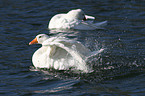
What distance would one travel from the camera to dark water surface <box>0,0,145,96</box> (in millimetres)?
7070

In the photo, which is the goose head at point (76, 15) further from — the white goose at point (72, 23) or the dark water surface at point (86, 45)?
the dark water surface at point (86, 45)

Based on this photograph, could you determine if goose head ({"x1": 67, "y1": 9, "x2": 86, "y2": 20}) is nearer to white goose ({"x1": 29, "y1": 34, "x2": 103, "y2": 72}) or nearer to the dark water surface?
the dark water surface

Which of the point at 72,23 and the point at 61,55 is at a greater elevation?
the point at 72,23

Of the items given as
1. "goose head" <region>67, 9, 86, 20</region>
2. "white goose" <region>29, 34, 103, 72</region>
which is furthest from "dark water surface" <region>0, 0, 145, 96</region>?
"goose head" <region>67, 9, 86, 20</region>

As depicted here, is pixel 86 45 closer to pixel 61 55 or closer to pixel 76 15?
pixel 61 55

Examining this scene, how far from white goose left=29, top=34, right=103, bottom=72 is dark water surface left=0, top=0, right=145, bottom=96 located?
23cm

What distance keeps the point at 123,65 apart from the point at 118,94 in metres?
1.81

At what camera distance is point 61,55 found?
27.4 feet

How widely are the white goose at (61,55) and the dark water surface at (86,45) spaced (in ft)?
0.77

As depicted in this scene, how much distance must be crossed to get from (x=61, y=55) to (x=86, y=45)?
231 centimetres

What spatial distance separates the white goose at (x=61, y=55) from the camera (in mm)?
7754

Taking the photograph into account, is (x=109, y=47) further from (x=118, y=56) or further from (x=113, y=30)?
(x=113, y=30)

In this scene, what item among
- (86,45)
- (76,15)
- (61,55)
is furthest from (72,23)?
(61,55)

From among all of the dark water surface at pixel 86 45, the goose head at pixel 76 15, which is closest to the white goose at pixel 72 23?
the goose head at pixel 76 15
